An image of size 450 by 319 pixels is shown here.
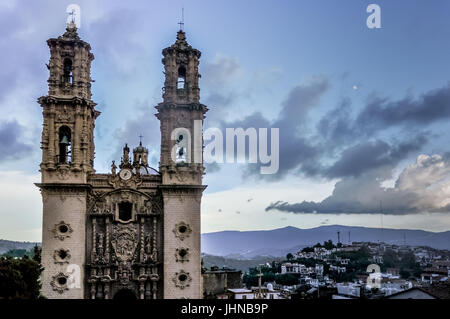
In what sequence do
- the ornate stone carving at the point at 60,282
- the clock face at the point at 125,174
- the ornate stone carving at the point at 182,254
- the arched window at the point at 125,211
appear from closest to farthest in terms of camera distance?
the ornate stone carving at the point at 60,282
the ornate stone carving at the point at 182,254
the arched window at the point at 125,211
the clock face at the point at 125,174

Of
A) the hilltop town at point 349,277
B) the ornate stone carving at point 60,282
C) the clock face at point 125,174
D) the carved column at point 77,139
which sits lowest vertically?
the hilltop town at point 349,277

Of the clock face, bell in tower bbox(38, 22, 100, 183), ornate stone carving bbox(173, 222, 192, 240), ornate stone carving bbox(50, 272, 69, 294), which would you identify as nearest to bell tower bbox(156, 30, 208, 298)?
ornate stone carving bbox(173, 222, 192, 240)

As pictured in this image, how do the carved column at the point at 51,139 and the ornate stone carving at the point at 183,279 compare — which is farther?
the carved column at the point at 51,139

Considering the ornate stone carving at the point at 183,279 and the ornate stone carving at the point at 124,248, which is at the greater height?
the ornate stone carving at the point at 124,248

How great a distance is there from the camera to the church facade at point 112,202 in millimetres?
32062

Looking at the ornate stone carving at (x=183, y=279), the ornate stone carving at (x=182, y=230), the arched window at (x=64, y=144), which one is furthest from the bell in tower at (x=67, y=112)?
the ornate stone carving at (x=183, y=279)

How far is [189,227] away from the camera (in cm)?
3316

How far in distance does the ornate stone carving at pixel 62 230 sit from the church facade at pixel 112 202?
0.06 metres

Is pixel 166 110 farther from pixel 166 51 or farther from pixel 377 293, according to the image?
pixel 377 293

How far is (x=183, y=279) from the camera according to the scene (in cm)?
3262

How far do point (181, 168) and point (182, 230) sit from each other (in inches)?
163

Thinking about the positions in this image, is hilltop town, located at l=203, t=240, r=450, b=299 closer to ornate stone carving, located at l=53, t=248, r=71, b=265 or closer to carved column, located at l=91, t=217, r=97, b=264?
carved column, located at l=91, t=217, r=97, b=264

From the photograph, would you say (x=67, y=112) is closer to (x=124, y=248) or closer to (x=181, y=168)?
(x=181, y=168)

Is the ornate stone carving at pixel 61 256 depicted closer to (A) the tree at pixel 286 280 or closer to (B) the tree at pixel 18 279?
(B) the tree at pixel 18 279
